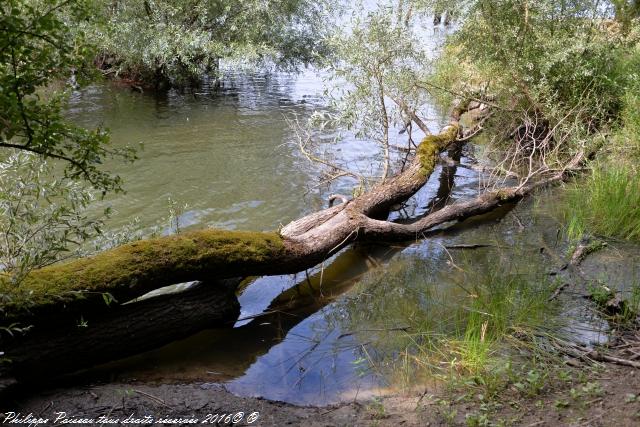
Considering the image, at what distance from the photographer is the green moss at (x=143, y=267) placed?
390cm

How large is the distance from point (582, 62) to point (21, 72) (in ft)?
31.2

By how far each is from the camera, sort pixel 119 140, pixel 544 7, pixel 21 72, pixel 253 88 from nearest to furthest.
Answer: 1. pixel 21 72
2. pixel 544 7
3. pixel 119 140
4. pixel 253 88

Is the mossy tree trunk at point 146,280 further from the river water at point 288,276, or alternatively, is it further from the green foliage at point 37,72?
the green foliage at point 37,72

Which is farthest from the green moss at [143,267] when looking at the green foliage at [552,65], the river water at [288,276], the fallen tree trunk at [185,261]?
the green foliage at [552,65]

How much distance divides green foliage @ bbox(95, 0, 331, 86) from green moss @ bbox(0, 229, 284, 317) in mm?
8651

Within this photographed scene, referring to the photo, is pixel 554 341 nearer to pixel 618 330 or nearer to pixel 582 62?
pixel 618 330

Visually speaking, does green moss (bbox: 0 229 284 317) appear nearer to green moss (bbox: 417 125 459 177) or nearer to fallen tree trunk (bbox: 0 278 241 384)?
fallen tree trunk (bbox: 0 278 241 384)

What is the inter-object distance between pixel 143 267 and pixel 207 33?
1006 centimetres

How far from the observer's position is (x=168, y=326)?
4652 mm

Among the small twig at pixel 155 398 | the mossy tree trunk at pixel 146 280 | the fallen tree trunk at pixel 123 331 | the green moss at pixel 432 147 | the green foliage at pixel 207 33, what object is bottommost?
the small twig at pixel 155 398

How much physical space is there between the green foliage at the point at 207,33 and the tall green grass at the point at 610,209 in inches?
301

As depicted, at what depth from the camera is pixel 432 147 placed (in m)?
9.26

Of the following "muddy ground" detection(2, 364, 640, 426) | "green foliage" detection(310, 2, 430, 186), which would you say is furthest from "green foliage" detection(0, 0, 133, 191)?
"green foliage" detection(310, 2, 430, 186)

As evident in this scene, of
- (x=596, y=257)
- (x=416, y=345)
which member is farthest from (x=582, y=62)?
(x=416, y=345)
